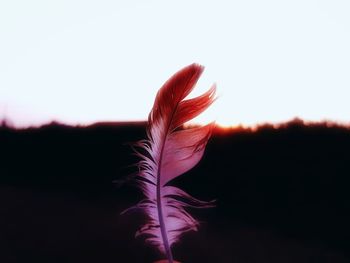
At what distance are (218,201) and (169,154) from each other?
1.63 metres

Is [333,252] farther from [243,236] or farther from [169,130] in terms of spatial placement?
[169,130]

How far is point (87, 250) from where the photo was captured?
2979 millimetres

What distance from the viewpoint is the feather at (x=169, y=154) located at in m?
1.31

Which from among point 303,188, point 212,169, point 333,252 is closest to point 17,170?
point 212,169

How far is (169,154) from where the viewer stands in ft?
4.59

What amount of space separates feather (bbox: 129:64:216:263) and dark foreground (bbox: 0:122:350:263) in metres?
1.43

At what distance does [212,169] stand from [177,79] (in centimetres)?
177

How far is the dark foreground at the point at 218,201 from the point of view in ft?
9.15

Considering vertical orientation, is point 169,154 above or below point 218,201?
above

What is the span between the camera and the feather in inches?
51.4

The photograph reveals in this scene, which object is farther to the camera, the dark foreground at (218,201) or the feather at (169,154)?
the dark foreground at (218,201)

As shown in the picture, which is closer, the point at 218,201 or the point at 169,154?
the point at 169,154

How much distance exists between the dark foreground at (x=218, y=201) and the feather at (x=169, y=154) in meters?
1.43

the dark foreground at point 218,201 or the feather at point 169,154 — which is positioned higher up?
the feather at point 169,154
